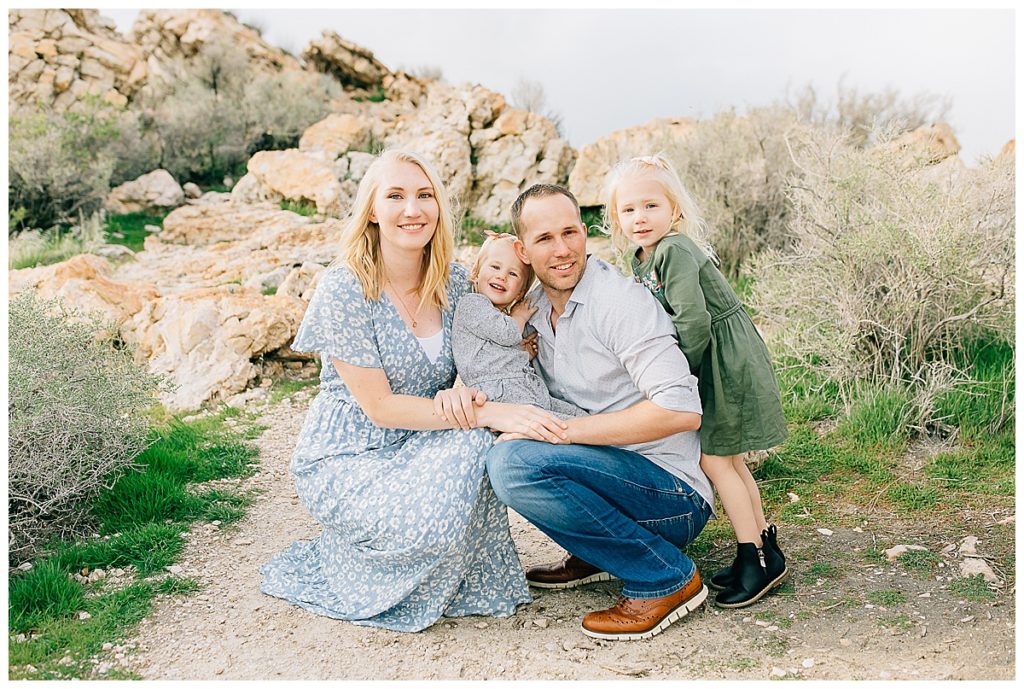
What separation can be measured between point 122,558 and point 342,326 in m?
1.50

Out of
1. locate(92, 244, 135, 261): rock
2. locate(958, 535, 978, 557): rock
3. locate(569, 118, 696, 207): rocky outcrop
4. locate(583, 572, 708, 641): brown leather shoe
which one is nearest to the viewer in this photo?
locate(583, 572, 708, 641): brown leather shoe

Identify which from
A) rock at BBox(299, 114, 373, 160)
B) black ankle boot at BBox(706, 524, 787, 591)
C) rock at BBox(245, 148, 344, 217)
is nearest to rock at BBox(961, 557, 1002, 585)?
black ankle boot at BBox(706, 524, 787, 591)

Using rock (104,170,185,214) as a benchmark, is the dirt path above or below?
below

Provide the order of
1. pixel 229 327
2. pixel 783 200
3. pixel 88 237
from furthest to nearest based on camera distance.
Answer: pixel 88 237
pixel 783 200
pixel 229 327

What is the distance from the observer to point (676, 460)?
9.86ft

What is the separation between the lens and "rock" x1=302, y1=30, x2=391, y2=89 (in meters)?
21.0

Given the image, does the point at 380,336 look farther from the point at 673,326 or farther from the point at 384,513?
the point at 673,326

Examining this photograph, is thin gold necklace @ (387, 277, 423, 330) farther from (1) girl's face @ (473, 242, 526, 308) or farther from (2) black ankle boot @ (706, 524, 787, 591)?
(2) black ankle boot @ (706, 524, 787, 591)

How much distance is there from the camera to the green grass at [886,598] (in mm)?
3154

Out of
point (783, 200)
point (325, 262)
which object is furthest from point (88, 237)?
point (783, 200)

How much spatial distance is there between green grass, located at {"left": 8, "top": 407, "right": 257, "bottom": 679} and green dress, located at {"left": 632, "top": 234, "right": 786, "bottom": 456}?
203cm

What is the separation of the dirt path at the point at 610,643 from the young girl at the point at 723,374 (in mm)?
158

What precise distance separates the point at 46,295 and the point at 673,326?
5.67 m

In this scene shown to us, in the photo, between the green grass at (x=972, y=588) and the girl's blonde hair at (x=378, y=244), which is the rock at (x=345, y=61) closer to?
the girl's blonde hair at (x=378, y=244)
